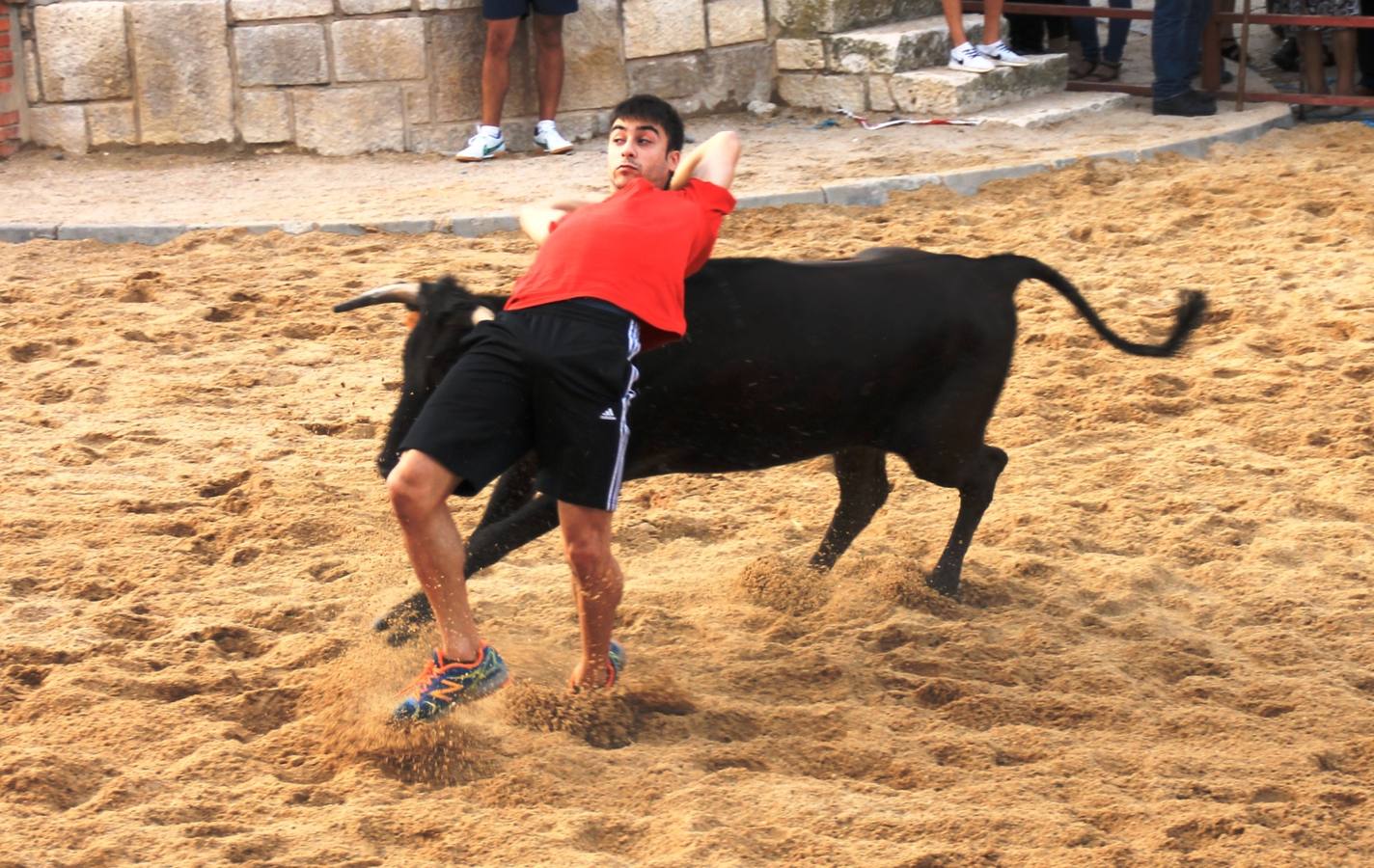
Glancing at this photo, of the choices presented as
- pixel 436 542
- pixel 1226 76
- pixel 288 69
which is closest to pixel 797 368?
pixel 436 542

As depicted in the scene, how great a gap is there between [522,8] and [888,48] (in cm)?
257

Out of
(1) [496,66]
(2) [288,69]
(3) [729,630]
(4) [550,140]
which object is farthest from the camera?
(4) [550,140]

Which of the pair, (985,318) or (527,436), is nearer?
(527,436)

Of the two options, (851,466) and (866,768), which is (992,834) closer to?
(866,768)

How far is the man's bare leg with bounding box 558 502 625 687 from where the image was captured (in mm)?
3637

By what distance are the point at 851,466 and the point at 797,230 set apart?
155 inches

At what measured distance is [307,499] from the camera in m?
5.20

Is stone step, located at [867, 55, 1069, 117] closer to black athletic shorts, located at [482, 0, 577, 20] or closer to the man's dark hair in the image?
black athletic shorts, located at [482, 0, 577, 20]

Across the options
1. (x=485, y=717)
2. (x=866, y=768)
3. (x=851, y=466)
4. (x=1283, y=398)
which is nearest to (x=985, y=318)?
(x=851, y=466)

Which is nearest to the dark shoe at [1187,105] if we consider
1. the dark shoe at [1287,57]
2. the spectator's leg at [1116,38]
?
the spectator's leg at [1116,38]

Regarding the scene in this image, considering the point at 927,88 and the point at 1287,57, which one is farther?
the point at 1287,57

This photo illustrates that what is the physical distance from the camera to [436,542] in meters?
3.55

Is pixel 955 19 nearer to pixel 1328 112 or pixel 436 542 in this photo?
pixel 1328 112

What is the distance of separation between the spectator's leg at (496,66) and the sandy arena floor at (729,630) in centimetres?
303
